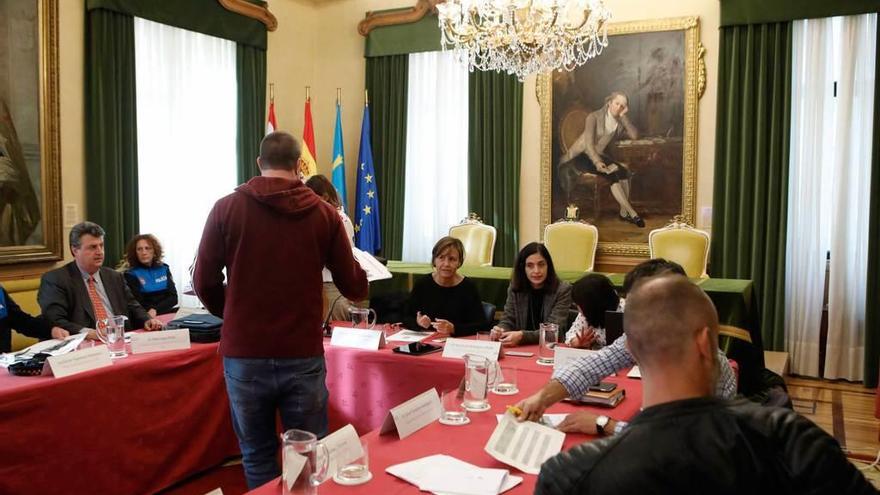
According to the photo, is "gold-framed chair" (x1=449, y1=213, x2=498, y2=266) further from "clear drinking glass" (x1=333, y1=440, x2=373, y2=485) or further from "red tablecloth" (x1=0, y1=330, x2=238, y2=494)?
"clear drinking glass" (x1=333, y1=440, x2=373, y2=485)

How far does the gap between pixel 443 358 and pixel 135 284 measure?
9.53ft

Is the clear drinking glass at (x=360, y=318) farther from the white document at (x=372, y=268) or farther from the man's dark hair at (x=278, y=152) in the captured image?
the man's dark hair at (x=278, y=152)

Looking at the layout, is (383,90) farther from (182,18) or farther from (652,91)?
(652,91)

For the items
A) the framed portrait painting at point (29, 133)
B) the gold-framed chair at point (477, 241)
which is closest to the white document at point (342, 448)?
the framed portrait painting at point (29, 133)

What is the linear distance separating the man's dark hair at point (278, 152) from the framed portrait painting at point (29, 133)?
3.47 metres

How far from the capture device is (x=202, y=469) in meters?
3.63

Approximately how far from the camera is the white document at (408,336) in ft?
11.7

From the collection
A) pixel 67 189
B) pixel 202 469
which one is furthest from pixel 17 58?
pixel 202 469

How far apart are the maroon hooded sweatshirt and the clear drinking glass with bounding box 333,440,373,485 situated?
0.83 meters

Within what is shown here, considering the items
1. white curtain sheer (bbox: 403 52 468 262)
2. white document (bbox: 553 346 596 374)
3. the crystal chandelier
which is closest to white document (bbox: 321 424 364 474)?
white document (bbox: 553 346 596 374)

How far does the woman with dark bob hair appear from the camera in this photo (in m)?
3.82

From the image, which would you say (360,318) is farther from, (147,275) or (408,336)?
(147,275)

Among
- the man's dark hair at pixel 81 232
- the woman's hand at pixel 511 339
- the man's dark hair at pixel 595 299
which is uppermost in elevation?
the man's dark hair at pixel 81 232

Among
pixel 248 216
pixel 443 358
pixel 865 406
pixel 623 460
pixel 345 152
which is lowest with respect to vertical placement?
pixel 865 406
